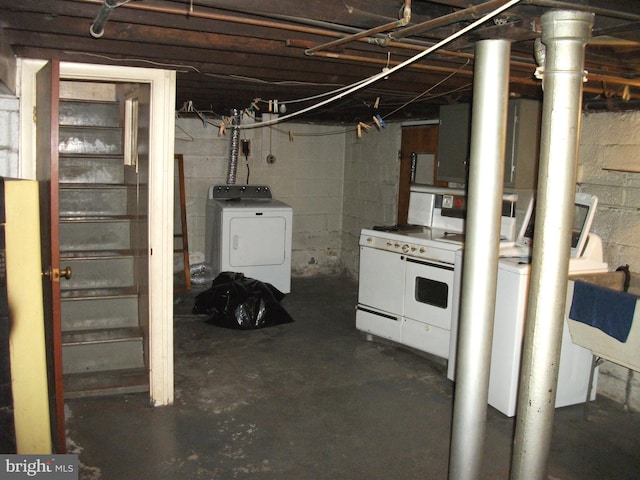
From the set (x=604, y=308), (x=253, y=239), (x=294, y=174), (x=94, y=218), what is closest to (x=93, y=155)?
(x=94, y=218)

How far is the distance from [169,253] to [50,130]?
115 cm

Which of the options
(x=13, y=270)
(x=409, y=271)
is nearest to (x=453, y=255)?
(x=409, y=271)

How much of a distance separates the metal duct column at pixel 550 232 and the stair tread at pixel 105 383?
2.44m

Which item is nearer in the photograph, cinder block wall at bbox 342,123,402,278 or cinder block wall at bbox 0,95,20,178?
cinder block wall at bbox 0,95,20,178

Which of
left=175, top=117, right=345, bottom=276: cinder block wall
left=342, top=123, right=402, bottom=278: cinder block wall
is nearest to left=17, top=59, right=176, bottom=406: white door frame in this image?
left=175, top=117, right=345, bottom=276: cinder block wall

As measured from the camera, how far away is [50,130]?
2.54 metres

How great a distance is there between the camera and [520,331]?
11.2 ft

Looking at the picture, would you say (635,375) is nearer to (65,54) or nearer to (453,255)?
(453,255)

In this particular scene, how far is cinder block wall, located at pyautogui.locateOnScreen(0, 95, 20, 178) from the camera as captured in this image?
3.12 meters

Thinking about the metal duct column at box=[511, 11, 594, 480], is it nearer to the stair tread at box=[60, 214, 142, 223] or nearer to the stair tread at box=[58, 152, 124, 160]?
the stair tread at box=[60, 214, 142, 223]

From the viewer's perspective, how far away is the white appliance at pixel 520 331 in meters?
3.41

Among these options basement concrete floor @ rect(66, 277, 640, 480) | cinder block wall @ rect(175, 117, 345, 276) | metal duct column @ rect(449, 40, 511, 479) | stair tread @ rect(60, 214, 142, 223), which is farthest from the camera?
cinder block wall @ rect(175, 117, 345, 276)

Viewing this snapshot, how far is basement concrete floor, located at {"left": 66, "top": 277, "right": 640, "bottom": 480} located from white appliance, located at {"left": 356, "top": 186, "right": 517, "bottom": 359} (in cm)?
24

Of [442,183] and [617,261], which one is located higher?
[442,183]
